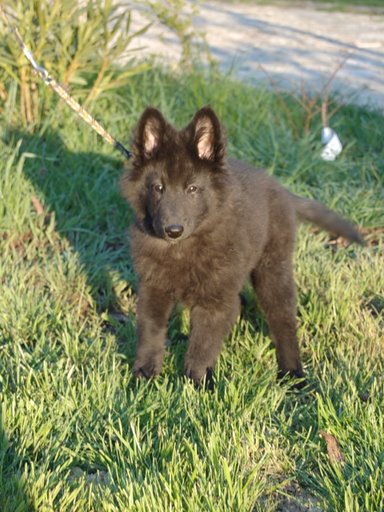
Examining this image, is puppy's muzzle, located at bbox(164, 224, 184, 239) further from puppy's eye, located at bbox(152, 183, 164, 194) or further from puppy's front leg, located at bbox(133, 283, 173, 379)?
puppy's front leg, located at bbox(133, 283, 173, 379)

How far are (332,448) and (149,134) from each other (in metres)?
1.65

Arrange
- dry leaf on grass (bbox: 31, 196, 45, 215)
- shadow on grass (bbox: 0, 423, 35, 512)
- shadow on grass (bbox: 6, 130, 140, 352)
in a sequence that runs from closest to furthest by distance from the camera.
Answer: shadow on grass (bbox: 0, 423, 35, 512) < shadow on grass (bbox: 6, 130, 140, 352) < dry leaf on grass (bbox: 31, 196, 45, 215)

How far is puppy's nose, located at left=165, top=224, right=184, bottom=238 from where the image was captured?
3631 mm

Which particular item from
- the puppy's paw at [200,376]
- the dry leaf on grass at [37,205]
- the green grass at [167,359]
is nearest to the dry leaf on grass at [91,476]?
the green grass at [167,359]

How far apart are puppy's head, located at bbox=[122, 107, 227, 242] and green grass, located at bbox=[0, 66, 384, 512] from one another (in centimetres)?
73

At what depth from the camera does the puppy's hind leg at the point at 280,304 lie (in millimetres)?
4152

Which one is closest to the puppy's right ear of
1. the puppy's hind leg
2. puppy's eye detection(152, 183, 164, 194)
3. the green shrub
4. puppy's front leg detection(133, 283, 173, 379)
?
puppy's eye detection(152, 183, 164, 194)

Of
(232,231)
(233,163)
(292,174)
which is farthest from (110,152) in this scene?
(232,231)

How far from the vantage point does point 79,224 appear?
5.43 meters

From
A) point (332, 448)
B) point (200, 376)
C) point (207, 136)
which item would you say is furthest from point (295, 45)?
point (332, 448)

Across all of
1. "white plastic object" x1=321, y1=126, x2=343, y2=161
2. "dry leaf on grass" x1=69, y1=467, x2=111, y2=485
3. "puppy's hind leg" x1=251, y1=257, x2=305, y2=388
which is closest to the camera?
"dry leaf on grass" x1=69, y1=467, x2=111, y2=485

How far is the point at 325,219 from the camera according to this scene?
15.0ft

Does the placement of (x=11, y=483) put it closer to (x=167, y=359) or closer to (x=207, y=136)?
(x=167, y=359)

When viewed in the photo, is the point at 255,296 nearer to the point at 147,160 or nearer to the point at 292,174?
the point at 147,160
